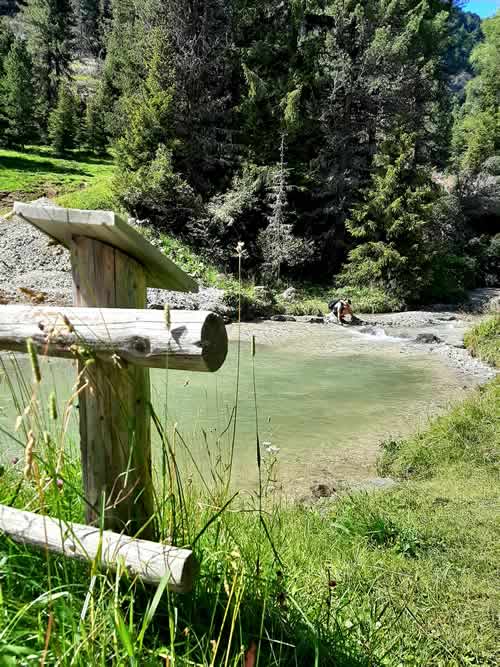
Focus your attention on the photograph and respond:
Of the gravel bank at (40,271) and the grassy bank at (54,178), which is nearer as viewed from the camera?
the gravel bank at (40,271)

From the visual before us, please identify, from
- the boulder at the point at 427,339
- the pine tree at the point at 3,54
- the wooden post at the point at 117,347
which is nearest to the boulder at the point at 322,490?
the wooden post at the point at 117,347

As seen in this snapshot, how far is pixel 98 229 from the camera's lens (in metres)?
1.64

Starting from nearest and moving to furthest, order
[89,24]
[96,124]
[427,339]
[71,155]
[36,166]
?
[427,339]
[36,166]
[71,155]
[96,124]
[89,24]

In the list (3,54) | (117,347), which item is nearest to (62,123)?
(3,54)

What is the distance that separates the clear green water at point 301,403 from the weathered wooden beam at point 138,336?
2.06 meters

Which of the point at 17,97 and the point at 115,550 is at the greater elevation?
the point at 17,97

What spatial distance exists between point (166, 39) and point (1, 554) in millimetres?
24457

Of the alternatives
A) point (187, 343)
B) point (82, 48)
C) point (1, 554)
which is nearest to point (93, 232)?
point (187, 343)

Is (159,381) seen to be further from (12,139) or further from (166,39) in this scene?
(12,139)

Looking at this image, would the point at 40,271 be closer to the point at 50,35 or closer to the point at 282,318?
the point at 282,318

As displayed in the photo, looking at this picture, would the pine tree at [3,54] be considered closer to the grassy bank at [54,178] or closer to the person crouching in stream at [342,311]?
the grassy bank at [54,178]

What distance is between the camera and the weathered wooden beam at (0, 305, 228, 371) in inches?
61.5

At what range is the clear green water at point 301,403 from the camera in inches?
238

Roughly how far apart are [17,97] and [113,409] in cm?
4023
